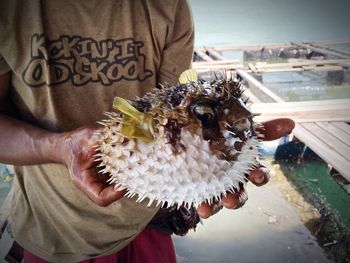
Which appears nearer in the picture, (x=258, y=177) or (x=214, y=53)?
(x=258, y=177)

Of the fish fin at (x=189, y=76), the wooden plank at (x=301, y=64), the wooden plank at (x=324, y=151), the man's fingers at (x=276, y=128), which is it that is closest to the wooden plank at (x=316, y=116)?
the wooden plank at (x=324, y=151)

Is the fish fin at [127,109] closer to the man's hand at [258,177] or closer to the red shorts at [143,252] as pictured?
the man's hand at [258,177]

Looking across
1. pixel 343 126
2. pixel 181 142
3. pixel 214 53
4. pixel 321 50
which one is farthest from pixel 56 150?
pixel 321 50

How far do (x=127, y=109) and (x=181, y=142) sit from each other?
150 mm

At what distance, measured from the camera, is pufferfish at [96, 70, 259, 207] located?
2.64ft

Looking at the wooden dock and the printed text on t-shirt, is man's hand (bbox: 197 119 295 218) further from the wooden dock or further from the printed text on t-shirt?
the wooden dock

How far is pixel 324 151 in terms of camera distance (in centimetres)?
304

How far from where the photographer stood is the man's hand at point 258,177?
3.08 feet

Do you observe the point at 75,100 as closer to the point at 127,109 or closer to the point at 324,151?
the point at 127,109

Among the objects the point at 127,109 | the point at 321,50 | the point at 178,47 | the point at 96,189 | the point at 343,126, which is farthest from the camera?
the point at 321,50

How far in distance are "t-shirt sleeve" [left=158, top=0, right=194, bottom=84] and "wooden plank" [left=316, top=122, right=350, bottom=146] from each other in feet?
7.99

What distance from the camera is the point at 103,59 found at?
3.69 ft

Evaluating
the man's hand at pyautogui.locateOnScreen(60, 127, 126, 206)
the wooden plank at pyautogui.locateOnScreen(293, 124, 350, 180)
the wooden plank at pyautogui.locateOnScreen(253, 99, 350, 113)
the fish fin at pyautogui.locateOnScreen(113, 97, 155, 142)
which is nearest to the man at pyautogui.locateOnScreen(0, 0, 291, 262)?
the man's hand at pyautogui.locateOnScreen(60, 127, 126, 206)

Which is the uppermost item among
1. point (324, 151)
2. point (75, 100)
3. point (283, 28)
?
point (75, 100)
